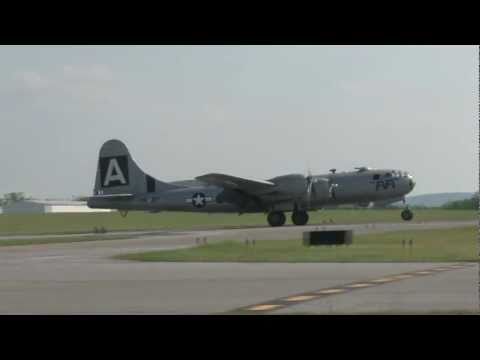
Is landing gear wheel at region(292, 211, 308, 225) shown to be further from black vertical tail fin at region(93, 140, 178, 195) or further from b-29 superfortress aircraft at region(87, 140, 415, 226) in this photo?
black vertical tail fin at region(93, 140, 178, 195)

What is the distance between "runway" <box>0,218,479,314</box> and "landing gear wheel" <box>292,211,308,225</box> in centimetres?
3025

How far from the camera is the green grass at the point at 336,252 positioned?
26.8 m

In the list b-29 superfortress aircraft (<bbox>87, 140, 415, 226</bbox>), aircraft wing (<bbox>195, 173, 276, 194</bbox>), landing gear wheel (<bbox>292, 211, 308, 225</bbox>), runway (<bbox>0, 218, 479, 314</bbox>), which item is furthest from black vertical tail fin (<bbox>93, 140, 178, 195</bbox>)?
runway (<bbox>0, 218, 479, 314</bbox>)

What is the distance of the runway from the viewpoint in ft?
46.1

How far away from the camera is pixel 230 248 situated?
33.1 metres

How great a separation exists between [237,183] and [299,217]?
5.42 m

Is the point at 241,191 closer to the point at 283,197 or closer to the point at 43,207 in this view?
the point at 283,197

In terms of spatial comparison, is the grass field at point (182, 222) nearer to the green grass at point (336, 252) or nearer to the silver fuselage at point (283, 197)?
the silver fuselage at point (283, 197)

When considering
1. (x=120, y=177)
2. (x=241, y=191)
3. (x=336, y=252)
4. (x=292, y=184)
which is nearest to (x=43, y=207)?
(x=120, y=177)

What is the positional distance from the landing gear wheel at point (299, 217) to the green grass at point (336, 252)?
17649 millimetres

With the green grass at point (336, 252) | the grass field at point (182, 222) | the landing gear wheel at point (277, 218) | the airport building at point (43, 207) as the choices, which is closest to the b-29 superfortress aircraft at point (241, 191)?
the landing gear wheel at point (277, 218)
